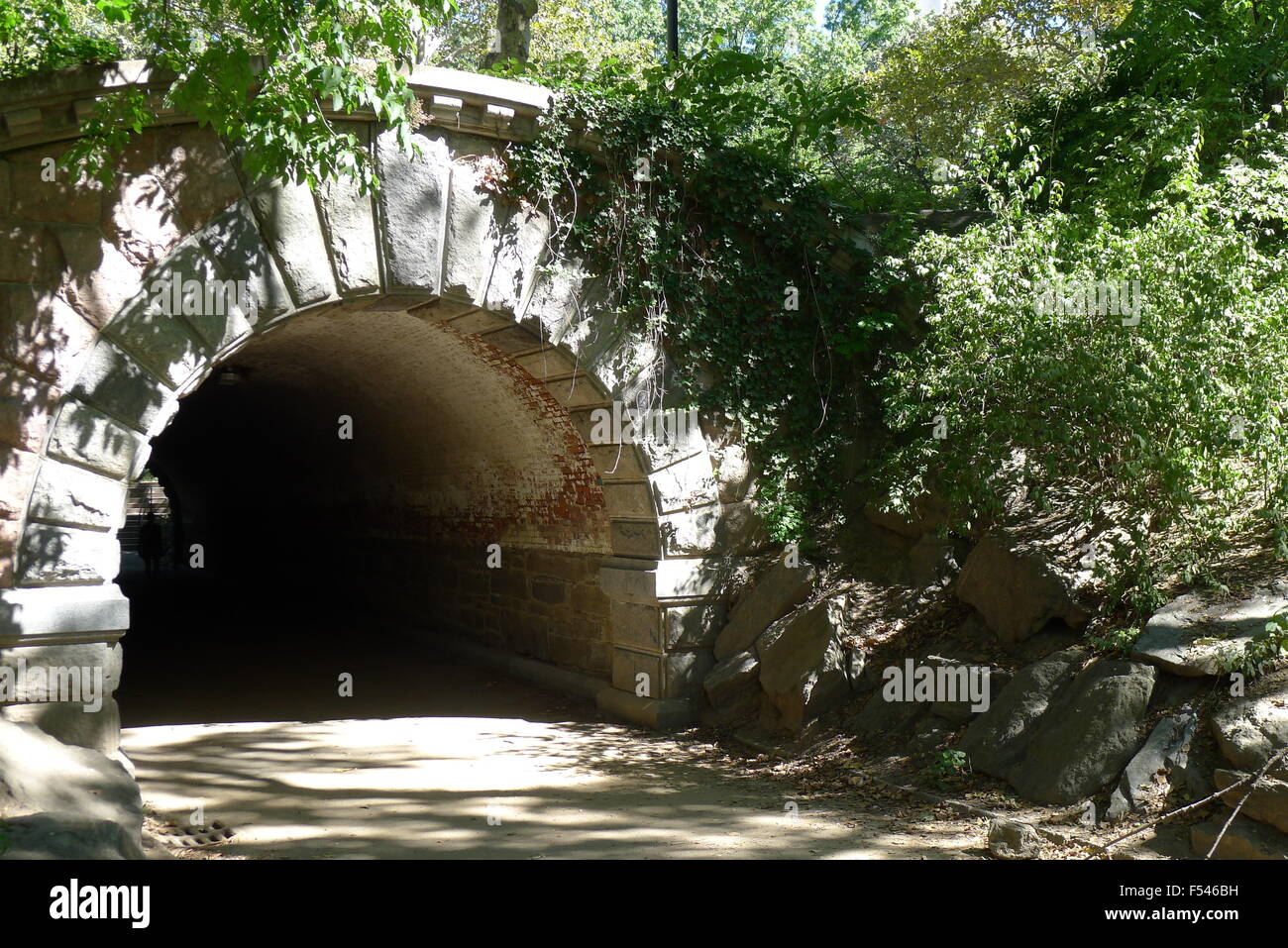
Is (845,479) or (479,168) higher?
(479,168)

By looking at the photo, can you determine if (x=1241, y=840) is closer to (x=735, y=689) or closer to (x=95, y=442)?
(x=735, y=689)

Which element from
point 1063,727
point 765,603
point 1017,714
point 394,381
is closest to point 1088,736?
point 1063,727

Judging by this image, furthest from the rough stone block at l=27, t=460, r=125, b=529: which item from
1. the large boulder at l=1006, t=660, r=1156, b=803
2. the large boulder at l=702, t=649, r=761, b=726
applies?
the large boulder at l=1006, t=660, r=1156, b=803

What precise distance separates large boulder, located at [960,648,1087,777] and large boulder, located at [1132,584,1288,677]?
17.1 inches

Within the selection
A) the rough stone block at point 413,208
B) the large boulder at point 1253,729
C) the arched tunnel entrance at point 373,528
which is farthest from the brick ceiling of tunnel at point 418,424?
the large boulder at point 1253,729

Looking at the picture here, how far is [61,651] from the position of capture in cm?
535

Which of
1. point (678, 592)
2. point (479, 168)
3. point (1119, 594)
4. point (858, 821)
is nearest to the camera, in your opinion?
point (858, 821)

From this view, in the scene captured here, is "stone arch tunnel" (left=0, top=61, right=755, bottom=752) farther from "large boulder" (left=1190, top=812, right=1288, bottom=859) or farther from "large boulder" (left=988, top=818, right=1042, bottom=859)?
"large boulder" (left=1190, top=812, right=1288, bottom=859)

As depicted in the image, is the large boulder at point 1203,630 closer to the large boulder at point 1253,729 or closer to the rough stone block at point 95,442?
the large boulder at point 1253,729

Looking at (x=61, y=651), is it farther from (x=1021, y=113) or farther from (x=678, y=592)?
(x=1021, y=113)

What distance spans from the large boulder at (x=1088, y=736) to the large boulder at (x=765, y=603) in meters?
2.17

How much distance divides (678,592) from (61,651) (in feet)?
12.6

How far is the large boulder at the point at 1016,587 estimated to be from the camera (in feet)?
19.1
